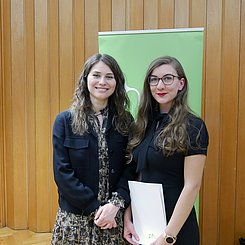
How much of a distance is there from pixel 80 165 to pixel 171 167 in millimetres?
451

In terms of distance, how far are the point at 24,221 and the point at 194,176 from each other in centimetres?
254

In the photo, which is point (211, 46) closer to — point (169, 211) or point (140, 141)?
point (140, 141)

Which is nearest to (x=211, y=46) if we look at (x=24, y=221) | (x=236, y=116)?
(x=236, y=116)

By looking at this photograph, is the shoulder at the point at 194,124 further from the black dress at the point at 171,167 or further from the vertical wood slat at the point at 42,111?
the vertical wood slat at the point at 42,111

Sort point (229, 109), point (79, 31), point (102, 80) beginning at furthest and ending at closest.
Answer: point (79, 31) → point (229, 109) → point (102, 80)

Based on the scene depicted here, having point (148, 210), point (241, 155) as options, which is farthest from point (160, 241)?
point (241, 155)

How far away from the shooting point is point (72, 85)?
3309 mm

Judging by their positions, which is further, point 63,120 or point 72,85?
point 72,85

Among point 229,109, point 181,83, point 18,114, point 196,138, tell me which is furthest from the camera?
point 18,114

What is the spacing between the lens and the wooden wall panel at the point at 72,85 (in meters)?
2.87

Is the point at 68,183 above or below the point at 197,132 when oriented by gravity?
below

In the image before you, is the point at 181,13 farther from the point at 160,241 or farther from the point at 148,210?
the point at 160,241

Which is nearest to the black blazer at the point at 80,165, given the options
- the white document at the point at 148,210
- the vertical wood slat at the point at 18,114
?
the white document at the point at 148,210

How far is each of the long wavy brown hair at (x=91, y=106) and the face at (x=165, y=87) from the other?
250 mm
